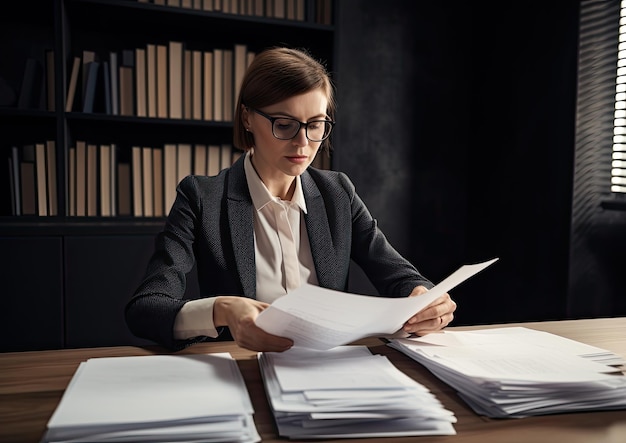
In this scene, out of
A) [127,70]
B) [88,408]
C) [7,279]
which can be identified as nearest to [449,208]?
[127,70]

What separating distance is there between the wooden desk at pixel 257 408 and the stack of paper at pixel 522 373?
15 mm

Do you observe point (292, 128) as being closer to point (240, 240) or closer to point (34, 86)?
point (240, 240)

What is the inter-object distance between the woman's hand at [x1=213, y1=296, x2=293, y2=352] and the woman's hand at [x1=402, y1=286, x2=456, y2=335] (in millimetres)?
261

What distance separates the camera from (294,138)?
52.0 inches

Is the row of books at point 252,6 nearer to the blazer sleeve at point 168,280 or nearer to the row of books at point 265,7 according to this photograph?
the row of books at point 265,7

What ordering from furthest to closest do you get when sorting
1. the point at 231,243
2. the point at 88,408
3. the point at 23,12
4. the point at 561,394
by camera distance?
the point at 23,12 → the point at 231,243 → the point at 561,394 → the point at 88,408

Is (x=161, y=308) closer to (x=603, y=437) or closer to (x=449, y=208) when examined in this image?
(x=603, y=437)

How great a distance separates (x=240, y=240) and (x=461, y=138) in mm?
2066

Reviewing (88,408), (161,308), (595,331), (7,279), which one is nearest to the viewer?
(88,408)

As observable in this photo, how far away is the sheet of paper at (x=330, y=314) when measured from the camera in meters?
0.72

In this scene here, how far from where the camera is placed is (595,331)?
1.14 metres

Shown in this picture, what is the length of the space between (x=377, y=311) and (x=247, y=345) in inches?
8.6

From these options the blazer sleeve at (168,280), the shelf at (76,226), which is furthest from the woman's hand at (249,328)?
the shelf at (76,226)

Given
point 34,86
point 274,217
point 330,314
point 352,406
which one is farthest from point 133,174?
point 352,406
